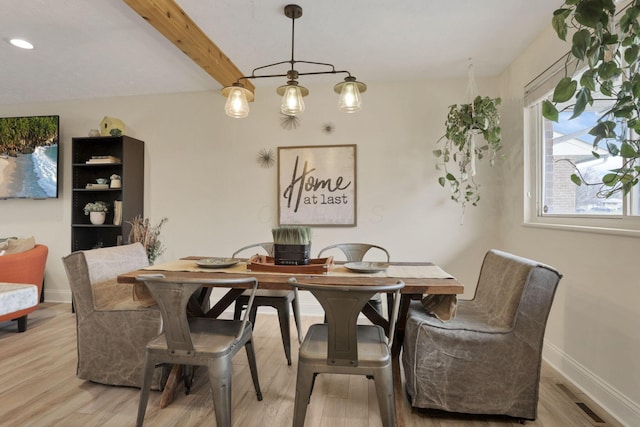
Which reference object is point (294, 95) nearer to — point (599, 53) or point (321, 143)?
point (599, 53)

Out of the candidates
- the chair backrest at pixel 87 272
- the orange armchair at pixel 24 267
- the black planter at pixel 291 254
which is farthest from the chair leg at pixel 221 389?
the orange armchair at pixel 24 267

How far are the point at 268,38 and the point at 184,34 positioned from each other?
602 millimetres

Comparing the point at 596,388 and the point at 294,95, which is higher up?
the point at 294,95

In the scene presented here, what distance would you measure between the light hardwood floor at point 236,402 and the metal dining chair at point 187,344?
0.97 feet

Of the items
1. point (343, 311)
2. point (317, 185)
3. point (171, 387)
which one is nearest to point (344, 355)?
point (343, 311)

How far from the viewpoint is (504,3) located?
7.11 ft

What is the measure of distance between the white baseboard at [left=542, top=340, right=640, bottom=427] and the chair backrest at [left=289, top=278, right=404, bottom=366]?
1.38m

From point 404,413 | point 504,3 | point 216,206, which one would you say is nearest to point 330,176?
point 216,206

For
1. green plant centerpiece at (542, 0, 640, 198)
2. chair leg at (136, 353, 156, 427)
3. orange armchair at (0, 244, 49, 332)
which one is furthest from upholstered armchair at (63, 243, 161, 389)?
green plant centerpiece at (542, 0, 640, 198)

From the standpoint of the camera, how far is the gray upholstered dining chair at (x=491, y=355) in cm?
165

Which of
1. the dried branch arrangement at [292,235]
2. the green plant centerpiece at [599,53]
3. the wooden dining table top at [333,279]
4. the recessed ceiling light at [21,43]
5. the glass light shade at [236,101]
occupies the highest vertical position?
the recessed ceiling light at [21,43]

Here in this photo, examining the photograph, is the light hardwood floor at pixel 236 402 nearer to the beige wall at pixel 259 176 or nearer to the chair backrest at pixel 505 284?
the chair backrest at pixel 505 284

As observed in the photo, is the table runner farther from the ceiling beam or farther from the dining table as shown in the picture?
the ceiling beam

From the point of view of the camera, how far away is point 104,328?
198cm
